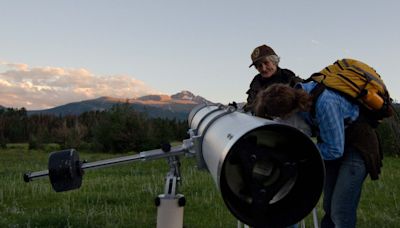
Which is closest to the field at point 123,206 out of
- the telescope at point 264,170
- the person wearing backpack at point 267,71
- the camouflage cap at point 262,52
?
the person wearing backpack at point 267,71

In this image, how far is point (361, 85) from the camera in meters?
4.66

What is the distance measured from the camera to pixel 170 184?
4547mm

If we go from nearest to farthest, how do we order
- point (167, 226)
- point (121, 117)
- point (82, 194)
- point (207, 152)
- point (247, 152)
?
point (247, 152) < point (207, 152) < point (167, 226) < point (82, 194) < point (121, 117)

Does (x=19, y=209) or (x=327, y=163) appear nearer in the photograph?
(x=327, y=163)

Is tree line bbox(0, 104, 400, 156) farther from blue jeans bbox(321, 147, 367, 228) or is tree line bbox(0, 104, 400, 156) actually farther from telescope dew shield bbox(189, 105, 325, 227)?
telescope dew shield bbox(189, 105, 325, 227)

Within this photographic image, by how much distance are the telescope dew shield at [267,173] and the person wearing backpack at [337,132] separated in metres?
1.14

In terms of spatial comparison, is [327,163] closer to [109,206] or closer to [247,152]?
[247,152]

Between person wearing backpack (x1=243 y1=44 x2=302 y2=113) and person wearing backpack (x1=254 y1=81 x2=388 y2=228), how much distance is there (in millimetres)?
1586

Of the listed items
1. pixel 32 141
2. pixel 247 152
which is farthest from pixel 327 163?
pixel 32 141

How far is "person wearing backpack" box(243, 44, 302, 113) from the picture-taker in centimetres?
649

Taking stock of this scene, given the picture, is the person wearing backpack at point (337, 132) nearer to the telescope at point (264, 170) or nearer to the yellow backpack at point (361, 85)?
the yellow backpack at point (361, 85)

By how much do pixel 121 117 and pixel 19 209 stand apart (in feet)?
156

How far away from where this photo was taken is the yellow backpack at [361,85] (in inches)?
183

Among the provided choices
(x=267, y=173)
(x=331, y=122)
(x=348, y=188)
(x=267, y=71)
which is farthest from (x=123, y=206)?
(x=267, y=173)
